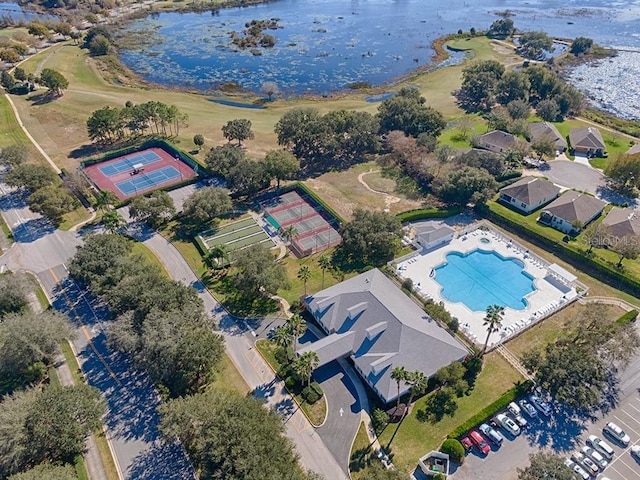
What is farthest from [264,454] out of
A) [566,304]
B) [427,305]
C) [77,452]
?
[566,304]

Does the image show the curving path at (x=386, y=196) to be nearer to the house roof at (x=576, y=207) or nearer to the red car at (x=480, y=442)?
the house roof at (x=576, y=207)

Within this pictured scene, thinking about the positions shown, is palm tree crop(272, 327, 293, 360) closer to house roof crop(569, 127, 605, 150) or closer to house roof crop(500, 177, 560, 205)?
house roof crop(500, 177, 560, 205)

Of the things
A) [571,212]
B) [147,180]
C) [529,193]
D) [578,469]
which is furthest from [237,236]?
[571,212]

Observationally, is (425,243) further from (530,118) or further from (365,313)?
(530,118)

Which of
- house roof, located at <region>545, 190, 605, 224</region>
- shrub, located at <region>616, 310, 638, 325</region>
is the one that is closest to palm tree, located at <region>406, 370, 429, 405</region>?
shrub, located at <region>616, 310, 638, 325</region>

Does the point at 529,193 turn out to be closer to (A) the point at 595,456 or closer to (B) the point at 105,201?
(A) the point at 595,456
